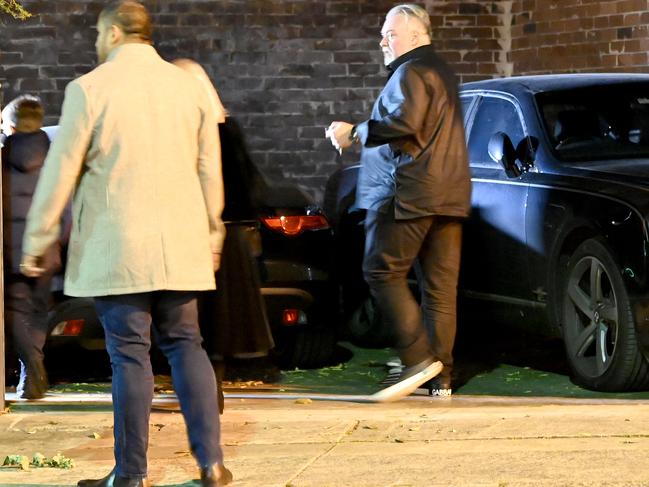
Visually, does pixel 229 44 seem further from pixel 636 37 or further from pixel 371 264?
pixel 371 264

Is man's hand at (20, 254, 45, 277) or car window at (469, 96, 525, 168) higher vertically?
car window at (469, 96, 525, 168)

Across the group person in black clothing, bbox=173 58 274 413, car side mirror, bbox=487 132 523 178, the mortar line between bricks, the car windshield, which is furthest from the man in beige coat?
the car windshield

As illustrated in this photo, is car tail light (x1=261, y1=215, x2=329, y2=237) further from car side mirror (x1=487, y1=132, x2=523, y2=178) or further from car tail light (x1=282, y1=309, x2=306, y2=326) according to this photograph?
car side mirror (x1=487, y1=132, x2=523, y2=178)

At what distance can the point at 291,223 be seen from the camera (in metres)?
8.66

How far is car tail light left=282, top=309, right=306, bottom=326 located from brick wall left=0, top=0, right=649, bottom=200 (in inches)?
162

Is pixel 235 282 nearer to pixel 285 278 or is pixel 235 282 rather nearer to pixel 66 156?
pixel 285 278

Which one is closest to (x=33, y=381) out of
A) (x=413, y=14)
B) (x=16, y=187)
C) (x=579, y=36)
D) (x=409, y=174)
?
(x=16, y=187)

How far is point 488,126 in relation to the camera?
912 cm

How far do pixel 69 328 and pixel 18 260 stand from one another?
475 millimetres

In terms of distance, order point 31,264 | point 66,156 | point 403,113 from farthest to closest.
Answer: point 403,113 < point 31,264 < point 66,156

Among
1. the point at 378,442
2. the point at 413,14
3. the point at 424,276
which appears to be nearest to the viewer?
the point at 378,442

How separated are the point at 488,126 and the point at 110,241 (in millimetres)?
4250

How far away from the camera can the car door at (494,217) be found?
8.62 meters

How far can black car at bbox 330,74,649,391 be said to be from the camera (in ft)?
25.6
